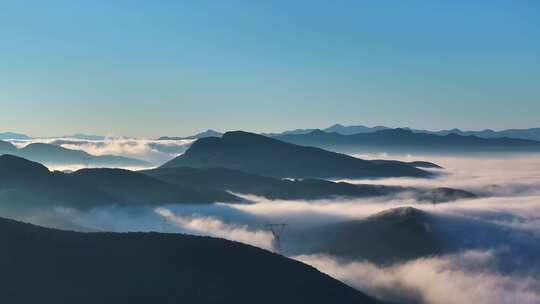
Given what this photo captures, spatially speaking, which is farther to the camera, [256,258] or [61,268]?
[256,258]

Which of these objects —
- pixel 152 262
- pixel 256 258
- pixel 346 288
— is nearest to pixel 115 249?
pixel 152 262

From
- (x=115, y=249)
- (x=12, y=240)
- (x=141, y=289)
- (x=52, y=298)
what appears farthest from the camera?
(x=115, y=249)

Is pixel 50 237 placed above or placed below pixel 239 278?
above

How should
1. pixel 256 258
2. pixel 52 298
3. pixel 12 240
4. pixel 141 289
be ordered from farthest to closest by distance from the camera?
pixel 256 258 → pixel 12 240 → pixel 141 289 → pixel 52 298

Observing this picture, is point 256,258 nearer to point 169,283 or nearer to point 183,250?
point 183,250

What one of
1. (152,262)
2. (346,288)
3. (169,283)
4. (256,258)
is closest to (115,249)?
(152,262)

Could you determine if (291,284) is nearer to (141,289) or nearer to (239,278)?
(239,278)
